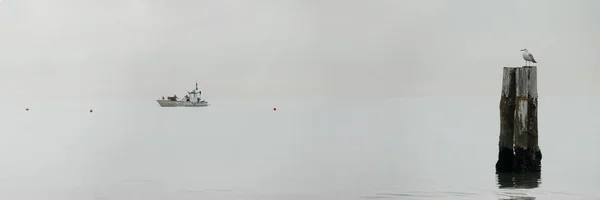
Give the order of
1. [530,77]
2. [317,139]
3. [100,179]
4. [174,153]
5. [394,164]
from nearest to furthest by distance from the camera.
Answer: [530,77] → [100,179] → [394,164] → [174,153] → [317,139]

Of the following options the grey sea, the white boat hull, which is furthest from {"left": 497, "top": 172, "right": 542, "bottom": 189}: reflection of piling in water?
the white boat hull

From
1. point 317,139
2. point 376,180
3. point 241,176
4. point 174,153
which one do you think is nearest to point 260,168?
point 241,176

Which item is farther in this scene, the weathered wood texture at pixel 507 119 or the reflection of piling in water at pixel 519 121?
the weathered wood texture at pixel 507 119

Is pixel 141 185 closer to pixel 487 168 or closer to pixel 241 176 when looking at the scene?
pixel 241 176

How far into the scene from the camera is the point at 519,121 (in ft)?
72.2

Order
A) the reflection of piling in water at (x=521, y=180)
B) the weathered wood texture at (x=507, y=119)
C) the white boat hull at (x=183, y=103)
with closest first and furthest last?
the weathered wood texture at (x=507, y=119) < the reflection of piling in water at (x=521, y=180) < the white boat hull at (x=183, y=103)

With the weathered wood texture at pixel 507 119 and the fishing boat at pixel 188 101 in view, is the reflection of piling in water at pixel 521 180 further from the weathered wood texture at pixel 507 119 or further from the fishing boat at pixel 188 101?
the fishing boat at pixel 188 101

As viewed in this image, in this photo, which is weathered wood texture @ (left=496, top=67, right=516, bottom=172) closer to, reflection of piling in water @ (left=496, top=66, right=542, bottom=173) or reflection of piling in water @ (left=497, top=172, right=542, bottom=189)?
reflection of piling in water @ (left=496, top=66, right=542, bottom=173)

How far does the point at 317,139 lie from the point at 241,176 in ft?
81.4

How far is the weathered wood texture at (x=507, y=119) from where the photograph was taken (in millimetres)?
22031

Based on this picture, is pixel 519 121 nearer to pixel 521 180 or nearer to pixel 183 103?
pixel 521 180

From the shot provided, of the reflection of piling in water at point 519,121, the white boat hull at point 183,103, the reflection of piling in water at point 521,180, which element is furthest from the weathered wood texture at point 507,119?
the white boat hull at point 183,103

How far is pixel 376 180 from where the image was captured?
88.1 ft

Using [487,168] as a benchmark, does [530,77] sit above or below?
above
